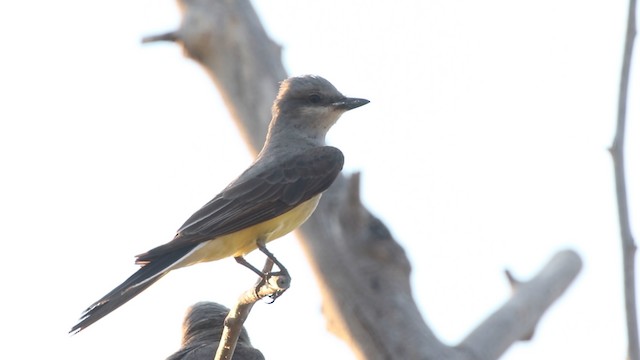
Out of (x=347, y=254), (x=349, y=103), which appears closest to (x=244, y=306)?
(x=349, y=103)

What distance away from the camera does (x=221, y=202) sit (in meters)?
7.96

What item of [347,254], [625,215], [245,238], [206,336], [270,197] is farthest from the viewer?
[347,254]

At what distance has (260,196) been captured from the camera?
800 centimetres

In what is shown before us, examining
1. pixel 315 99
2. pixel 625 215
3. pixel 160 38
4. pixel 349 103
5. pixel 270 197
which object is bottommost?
pixel 625 215

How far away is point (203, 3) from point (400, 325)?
3824mm

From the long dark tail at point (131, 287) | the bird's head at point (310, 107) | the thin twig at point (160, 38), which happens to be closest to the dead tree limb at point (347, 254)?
the thin twig at point (160, 38)

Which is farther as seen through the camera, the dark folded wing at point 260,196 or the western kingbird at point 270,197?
the dark folded wing at point 260,196

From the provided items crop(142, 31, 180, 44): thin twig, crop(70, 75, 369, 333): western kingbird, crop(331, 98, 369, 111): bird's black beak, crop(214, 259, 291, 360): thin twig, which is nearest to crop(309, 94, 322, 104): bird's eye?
crop(70, 75, 369, 333): western kingbird

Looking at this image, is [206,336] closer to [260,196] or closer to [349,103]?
[260,196]

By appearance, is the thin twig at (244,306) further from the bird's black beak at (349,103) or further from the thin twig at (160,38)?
the thin twig at (160,38)

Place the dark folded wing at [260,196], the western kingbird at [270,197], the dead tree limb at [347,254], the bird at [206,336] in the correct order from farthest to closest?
1. the dead tree limb at [347,254]
2. the bird at [206,336]
3. the dark folded wing at [260,196]
4. the western kingbird at [270,197]

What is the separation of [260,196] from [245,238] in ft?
1.07

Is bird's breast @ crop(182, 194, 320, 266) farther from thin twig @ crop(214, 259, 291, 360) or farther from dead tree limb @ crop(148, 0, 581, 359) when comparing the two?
dead tree limb @ crop(148, 0, 581, 359)

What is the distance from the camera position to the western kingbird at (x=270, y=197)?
285 inches
